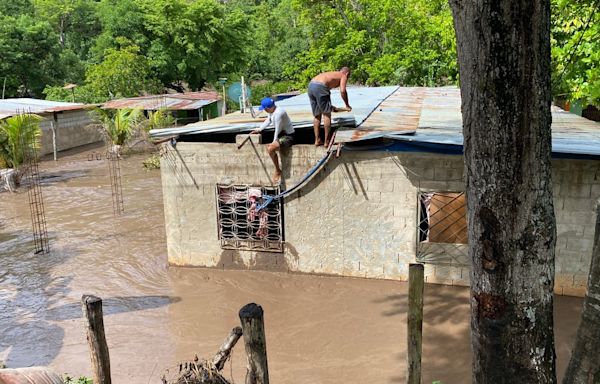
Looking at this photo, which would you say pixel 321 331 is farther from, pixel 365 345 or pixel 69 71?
pixel 69 71

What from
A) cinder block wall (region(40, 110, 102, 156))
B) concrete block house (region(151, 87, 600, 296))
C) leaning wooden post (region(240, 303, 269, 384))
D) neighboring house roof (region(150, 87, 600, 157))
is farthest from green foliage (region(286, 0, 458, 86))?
leaning wooden post (region(240, 303, 269, 384))

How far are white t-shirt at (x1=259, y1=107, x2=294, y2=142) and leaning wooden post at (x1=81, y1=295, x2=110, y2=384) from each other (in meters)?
4.04

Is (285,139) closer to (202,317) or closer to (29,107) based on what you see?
(202,317)

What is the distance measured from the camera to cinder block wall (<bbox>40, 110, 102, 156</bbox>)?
20016 millimetres

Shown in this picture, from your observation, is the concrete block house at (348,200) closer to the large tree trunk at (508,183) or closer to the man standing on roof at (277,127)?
the man standing on roof at (277,127)

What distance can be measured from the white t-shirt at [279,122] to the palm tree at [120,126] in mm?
12537

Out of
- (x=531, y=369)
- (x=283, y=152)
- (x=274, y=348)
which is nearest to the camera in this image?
(x=531, y=369)

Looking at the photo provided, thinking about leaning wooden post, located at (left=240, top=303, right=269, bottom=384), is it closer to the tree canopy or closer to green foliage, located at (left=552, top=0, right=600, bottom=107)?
green foliage, located at (left=552, top=0, right=600, bottom=107)

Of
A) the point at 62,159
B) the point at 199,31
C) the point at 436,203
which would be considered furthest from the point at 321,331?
the point at 199,31

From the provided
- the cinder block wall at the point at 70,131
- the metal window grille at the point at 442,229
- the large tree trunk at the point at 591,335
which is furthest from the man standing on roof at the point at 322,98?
the cinder block wall at the point at 70,131

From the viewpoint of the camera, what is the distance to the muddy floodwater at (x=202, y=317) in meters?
5.99

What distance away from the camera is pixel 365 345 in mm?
6348

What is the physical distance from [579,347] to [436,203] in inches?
185

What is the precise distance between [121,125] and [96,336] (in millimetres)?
15715
